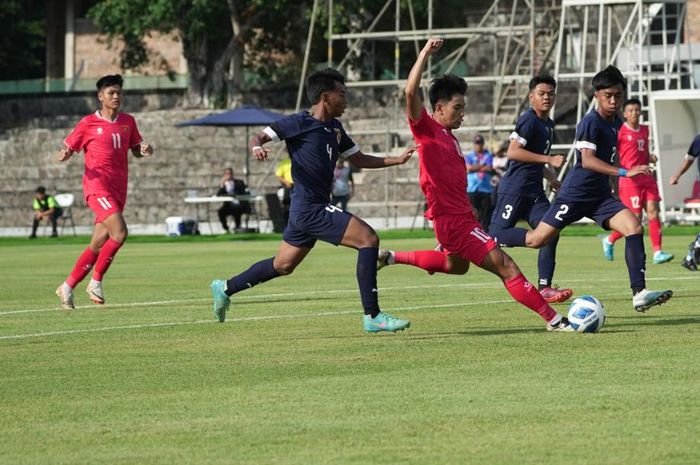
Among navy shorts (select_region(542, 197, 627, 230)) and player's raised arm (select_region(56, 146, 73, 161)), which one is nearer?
navy shorts (select_region(542, 197, 627, 230))

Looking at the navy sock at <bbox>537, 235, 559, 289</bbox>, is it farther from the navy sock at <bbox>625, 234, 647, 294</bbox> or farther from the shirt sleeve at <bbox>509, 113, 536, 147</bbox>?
the navy sock at <bbox>625, 234, 647, 294</bbox>

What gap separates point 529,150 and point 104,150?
A: 4.43m

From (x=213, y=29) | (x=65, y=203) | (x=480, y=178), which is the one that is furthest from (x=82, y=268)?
(x=213, y=29)

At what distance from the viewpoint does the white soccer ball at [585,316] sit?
1205cm

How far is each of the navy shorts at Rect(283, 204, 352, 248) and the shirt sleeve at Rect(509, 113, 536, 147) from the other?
12.5ft

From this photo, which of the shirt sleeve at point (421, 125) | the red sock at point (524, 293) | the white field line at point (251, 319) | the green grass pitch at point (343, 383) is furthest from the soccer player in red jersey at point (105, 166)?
the red sock at point (524, 293)

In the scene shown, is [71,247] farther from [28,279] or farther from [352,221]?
[352,221]

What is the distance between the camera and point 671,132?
124 ft

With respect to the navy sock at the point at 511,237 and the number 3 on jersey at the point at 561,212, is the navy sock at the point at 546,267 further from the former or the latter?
the number 3 on jersey at the point at 561,212

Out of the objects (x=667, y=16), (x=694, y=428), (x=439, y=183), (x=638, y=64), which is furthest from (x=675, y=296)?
Result: (x=667, y=16)

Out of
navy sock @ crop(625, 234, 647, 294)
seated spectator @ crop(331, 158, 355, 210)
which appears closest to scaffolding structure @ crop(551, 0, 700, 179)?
seated spectator @ crop(331, 158, 355, 210)

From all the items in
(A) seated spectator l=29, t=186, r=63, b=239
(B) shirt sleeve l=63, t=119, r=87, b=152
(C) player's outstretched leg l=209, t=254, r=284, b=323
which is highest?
(B) shirt sleeve l=63, t=119, r=87, b=152

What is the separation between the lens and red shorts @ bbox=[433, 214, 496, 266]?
39.8 feet

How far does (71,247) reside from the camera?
112ft
